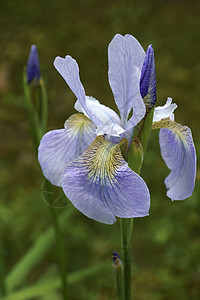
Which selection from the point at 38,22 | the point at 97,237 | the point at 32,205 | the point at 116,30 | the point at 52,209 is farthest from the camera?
the point at 38,22

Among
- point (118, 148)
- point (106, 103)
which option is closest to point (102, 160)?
point (118, 148)

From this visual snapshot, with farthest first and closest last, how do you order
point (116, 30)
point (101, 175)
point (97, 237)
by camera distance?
point (116, 30) → point (97, 237) → point (101, 175)

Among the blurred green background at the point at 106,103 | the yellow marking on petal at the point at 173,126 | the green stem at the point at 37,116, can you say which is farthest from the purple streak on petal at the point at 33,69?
the blurred green background at the point at 106,103

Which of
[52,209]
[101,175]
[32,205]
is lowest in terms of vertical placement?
[32,205]

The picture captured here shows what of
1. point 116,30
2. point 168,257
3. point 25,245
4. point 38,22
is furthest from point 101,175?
point 38,22

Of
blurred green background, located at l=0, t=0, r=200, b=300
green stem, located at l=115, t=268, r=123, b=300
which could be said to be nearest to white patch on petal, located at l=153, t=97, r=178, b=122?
green stem, located at l=115, t=268, r=123, b=300

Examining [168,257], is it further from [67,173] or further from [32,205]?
[67,173]

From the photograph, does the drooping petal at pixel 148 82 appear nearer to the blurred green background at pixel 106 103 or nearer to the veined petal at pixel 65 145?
the veined petal at pixel 65 145
